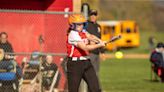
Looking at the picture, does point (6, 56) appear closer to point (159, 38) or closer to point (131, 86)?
point (131, 86)

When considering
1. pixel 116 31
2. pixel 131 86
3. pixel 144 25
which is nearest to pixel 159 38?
pixel 116 31

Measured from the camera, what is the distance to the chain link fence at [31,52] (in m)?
14.2

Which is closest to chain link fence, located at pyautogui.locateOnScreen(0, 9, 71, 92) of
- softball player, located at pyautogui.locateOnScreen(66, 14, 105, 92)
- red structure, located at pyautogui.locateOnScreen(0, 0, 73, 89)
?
red structure, located at pyautogui.locateOnScreen(0, 0, 73, 89)

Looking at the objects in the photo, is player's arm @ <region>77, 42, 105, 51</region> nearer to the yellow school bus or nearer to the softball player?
the softball player

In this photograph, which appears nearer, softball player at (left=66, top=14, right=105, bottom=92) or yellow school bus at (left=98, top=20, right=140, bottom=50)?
softball player at (left=66, top=14, right=105, bottom=92)

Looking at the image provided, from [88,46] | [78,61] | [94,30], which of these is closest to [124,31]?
[94,30]

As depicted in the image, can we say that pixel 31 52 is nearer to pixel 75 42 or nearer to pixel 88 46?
pixel 75 42

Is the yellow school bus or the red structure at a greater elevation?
the red structure

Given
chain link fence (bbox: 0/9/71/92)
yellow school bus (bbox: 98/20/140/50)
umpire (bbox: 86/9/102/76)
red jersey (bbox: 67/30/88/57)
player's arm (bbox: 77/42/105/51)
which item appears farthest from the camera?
yellow school bus (bbox: 98/20/140/50)

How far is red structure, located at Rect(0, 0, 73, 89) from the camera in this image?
14836mm

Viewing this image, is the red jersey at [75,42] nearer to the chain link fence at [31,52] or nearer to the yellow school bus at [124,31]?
the chain link fence at [31,52]

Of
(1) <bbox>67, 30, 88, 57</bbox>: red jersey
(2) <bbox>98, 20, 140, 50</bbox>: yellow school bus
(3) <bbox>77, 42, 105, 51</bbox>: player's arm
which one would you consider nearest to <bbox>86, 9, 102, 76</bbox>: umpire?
(1) <bbox>67, 30, 88, 57</bbox>: red jersey

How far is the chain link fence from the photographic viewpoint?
14166 mm

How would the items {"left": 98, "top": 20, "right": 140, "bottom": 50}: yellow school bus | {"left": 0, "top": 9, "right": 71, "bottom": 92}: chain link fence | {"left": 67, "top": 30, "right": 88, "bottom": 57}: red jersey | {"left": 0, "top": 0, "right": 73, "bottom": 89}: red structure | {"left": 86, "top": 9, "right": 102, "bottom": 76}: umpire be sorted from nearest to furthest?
1. {"left": 67, "top": 30, "right": 88, "bottom": 57}: red jersey
2. {"left": 0, "top": 9, "right": 71, "bottom": 92}: chain link fence
3. {"left": 0, "top": 0, "right": 73, "bottom": 89}: red structure
4. {"left": 86, "top": 9, "right": 102, "bottom": 76}: umpire
5. {"left": 98, "top": 20, "right": 140, "bottom": 50}: yellow school bus
